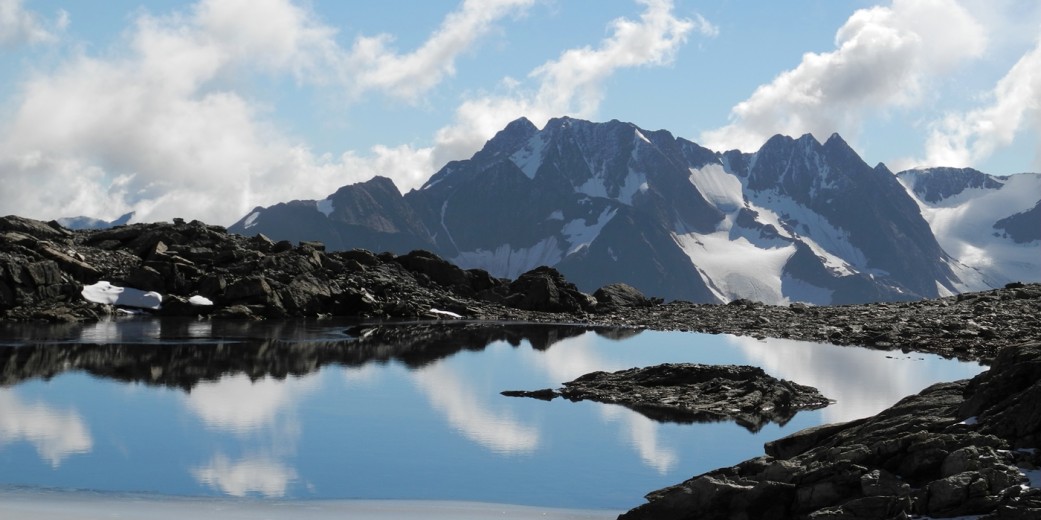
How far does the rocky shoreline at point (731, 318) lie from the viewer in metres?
18.4

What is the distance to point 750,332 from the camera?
88.2 metres

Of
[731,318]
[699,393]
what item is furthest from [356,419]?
[731,318]

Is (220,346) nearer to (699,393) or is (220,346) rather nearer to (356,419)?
(356,419)

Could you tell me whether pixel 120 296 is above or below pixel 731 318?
below

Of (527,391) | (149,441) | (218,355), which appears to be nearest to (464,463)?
(149,441)

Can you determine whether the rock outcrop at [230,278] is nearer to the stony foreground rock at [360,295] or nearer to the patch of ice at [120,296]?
the stony foreground rock at [360,295]

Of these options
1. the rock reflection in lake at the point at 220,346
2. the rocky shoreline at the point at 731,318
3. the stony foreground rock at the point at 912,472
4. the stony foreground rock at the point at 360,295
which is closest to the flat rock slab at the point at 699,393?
the rocky shoreline at the point at 731,318

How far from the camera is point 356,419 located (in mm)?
37812

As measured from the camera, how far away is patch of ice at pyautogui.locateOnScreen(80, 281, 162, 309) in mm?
84312

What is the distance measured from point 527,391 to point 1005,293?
68752 millimetres

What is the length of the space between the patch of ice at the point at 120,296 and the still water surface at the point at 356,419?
1514 cm

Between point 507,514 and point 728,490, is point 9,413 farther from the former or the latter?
point 728,490

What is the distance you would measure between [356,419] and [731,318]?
73427mm

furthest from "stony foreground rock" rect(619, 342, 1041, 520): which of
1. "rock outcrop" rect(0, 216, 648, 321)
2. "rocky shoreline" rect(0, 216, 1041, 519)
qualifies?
"rock outcrop" rect(0, 216, 648, 321)
